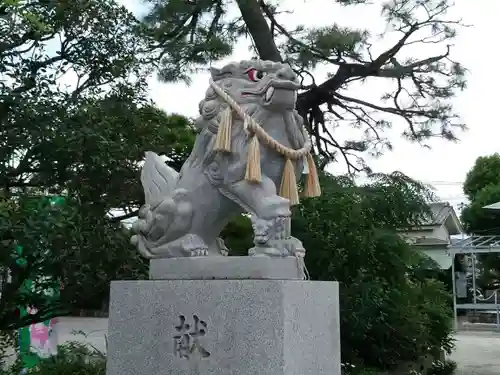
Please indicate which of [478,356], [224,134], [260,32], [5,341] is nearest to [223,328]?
[224,134]

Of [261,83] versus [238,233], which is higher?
[261,83]

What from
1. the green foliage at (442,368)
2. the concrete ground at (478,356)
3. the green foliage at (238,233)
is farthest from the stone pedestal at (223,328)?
the concrete ground at (478,356)

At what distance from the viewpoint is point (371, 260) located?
207 inches

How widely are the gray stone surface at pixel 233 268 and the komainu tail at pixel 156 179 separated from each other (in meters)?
0.37

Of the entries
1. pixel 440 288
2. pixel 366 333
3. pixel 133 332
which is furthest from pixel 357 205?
pixel 133 332

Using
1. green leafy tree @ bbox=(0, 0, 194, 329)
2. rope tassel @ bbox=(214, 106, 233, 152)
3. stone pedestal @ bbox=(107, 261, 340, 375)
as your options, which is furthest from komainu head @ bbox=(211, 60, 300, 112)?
green leafy tree @ bbox=(0, 0, 194, 329)

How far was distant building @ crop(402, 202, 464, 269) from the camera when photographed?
10209 millimetres

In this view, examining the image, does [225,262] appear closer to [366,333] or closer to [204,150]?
[204,150]

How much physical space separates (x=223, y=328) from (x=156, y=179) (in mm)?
913

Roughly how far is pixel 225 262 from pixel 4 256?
1.97m

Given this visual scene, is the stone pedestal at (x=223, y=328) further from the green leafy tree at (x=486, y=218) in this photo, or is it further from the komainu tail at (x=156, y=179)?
the green leafy tree at (x=486, y=218)

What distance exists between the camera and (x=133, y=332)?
8.16 feet

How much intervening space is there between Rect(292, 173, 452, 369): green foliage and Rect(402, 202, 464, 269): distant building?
2989 mm

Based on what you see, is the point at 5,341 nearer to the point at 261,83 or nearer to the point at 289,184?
the point at 289,184
